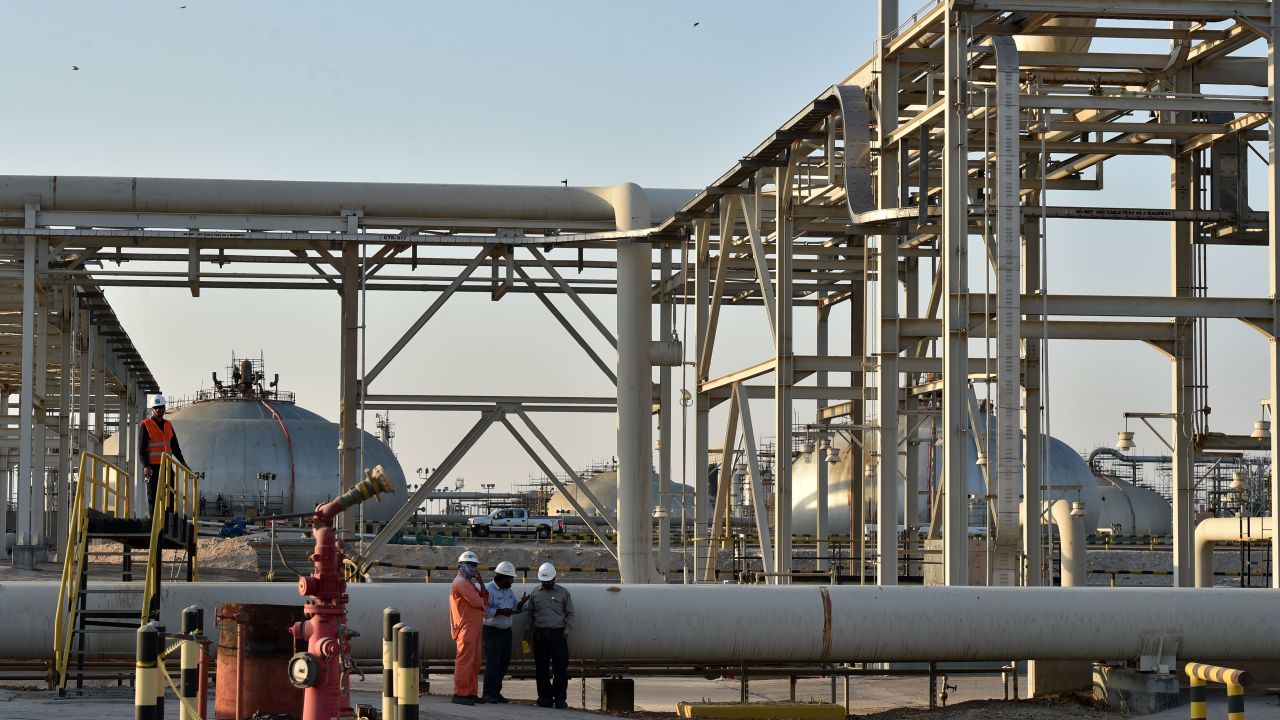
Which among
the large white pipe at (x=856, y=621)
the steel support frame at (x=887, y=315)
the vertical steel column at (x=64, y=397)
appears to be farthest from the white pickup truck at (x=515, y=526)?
the large white pipe at (x=856, y=621)

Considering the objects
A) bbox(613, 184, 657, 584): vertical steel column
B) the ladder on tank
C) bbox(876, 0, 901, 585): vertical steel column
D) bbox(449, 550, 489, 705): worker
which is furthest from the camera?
bbox(613, 184, 657, 584): vertical steel column

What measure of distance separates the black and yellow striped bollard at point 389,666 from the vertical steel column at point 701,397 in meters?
13.3

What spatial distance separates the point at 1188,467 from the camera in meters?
24.2

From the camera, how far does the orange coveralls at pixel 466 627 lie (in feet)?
49.2

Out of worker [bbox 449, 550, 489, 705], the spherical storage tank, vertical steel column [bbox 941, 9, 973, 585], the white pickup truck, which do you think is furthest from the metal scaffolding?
the white pickup truck

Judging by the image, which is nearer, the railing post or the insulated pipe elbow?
the railing post

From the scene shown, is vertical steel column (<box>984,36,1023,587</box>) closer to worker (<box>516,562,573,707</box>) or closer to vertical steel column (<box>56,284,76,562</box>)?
worker (<box>516,562,573,707</box>)

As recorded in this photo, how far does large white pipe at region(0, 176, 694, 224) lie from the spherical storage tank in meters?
36.2

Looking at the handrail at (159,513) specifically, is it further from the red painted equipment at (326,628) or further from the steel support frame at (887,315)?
the steel support frame at (887,315)

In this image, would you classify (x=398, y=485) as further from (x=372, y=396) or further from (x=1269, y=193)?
(x=1269, y=193)

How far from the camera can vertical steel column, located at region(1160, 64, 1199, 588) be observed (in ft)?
75.9

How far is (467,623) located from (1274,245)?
10.6 meters

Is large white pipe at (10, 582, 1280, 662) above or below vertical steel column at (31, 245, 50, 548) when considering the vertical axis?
below

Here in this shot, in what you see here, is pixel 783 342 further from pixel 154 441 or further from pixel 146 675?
pixel 146 675
